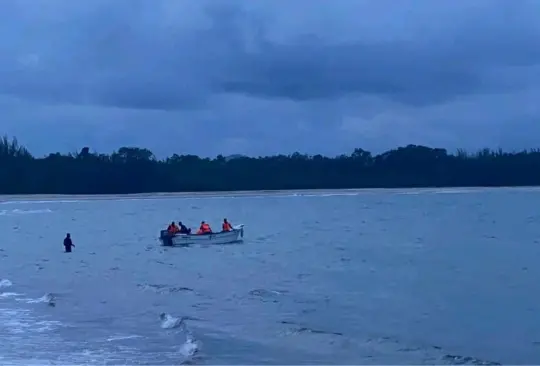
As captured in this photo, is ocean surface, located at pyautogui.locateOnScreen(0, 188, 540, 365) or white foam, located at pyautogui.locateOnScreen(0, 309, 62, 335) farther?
white foam, located at pyautogui.locateOnScreen(0, 309, 62, 335)

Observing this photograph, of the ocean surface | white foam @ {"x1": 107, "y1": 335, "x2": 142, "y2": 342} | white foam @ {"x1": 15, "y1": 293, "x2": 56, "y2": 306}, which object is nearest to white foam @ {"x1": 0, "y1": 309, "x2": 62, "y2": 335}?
the ocean surface

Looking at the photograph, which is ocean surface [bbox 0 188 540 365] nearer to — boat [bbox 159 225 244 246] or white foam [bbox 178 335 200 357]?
white foam [bbox 178 335 200 357]

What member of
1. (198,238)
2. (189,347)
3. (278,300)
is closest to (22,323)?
(189,347)

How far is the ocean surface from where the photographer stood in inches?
723

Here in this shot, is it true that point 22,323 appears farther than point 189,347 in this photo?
Yes

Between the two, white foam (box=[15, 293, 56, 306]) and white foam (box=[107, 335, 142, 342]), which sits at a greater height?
white foam (box=[15, 293, 56, 306])

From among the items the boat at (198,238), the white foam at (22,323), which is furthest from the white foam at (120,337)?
the boat at (198,238)

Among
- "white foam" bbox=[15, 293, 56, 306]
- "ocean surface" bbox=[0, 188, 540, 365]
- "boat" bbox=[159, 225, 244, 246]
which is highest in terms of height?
"boat" bbox=[159, 225, 244, 246]

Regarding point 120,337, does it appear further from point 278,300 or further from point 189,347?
point 278,300

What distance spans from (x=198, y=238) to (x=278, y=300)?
21095mm

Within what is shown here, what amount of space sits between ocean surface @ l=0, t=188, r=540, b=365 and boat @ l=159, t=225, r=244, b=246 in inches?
20.2

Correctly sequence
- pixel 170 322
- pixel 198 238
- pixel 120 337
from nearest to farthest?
pixel 120 337
pixel 170 322
pixel 198 238

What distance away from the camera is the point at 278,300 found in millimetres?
26688

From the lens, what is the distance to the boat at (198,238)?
47.0 m
